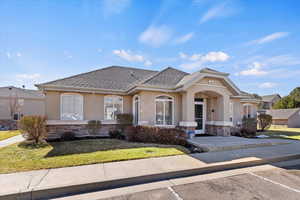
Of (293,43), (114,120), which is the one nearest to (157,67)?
(114,120)

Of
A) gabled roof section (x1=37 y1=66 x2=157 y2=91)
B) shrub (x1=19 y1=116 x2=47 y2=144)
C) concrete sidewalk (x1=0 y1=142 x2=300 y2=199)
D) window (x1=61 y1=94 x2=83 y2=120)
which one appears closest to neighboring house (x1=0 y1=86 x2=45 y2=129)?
gabled roof section (x1=37 y1=66 x2=157 y2=91)

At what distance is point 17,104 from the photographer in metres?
24.1

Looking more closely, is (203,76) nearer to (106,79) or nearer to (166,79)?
(166,79)

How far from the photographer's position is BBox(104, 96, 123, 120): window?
40.3 feet

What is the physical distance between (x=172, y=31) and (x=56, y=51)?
343 inches

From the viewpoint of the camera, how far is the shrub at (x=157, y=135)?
9.34 m

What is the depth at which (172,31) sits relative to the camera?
431 inches

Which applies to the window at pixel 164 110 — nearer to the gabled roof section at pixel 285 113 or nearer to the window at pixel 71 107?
the window at pixel 71 107

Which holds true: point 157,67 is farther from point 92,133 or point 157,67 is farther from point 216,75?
point 92,133

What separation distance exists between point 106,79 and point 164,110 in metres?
5.94

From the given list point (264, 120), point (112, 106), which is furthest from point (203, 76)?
point (264, 120)

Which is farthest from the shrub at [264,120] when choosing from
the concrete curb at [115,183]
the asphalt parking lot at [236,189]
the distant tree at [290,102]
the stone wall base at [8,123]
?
the stone wall base at [8,123]

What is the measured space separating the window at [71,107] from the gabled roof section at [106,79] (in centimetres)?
93

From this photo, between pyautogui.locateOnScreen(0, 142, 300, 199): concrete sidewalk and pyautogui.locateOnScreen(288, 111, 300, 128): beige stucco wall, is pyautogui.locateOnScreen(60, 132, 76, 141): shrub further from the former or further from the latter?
pyautogui.locateOnScreen(288, 111, 300, 128): beige stucco wall
